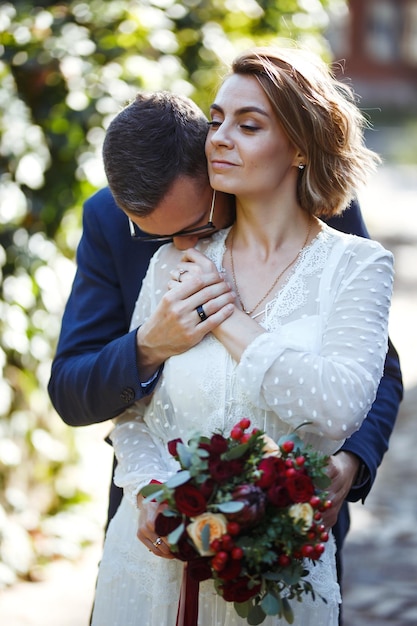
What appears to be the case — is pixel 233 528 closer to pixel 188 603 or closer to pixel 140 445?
pixel 188 603

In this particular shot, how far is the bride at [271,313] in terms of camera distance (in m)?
2.05

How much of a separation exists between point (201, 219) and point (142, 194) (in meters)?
0.18

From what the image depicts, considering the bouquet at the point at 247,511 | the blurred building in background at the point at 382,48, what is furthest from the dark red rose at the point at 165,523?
the blurred building in background at the point at 382,48

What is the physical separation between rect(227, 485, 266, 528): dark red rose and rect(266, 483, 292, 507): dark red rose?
0.02 meters

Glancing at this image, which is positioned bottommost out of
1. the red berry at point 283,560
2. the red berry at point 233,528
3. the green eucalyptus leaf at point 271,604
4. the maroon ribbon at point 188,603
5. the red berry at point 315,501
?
the maroon ribbon at point 188,603

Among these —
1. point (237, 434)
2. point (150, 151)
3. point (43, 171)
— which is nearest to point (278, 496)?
point (237, 434)

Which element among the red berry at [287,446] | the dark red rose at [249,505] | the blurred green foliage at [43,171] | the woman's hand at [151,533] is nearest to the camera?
the dark red rose at [249,505]

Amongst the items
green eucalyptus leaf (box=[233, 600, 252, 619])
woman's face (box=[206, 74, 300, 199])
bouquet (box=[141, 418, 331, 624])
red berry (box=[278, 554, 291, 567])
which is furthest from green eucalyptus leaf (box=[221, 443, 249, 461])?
woman's face (box=[206, 74, 300, 199])

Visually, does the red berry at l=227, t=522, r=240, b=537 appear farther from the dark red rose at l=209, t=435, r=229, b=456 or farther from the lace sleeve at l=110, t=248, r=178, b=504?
the lace sleeve at l=110, t=248, r=178, b=504

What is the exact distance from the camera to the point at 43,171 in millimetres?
4301

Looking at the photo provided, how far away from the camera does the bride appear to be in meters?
2.05

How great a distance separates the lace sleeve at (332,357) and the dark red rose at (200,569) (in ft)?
1.17

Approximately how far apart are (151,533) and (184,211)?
0.75 m

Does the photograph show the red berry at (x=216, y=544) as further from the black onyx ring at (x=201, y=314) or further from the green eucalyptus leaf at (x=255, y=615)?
the black onyx ring at (x=201, y=314)
